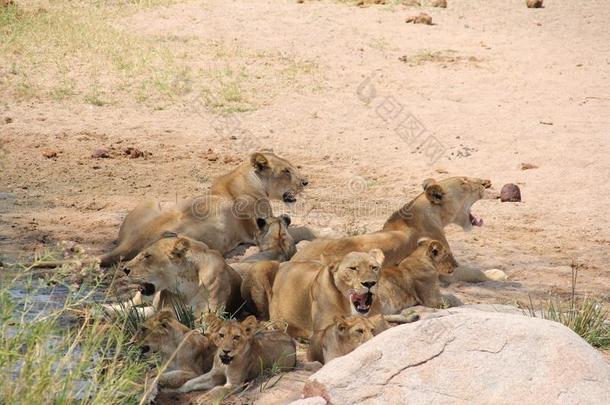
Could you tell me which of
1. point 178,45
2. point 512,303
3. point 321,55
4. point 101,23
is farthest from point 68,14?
point 512,303

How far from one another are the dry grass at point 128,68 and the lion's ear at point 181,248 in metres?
6.12

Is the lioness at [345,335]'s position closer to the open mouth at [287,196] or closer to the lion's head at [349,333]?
the lion's head at [349,333]

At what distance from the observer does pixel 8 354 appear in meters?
5.77

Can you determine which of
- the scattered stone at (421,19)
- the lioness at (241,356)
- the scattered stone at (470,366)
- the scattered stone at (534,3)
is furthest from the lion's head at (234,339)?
the scattered stone at (534,3)

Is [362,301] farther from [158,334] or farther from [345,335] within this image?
[158,334]

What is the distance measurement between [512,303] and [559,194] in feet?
10.9

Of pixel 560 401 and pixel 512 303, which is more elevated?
pixel 560 401

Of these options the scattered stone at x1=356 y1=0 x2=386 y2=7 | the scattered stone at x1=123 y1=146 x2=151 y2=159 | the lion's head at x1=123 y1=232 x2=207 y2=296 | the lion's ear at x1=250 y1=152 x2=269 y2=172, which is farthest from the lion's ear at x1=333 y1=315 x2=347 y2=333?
the scattered stone at x1=356 y1=0 x2=386 y2=7

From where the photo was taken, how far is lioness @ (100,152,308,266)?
10383 millimetres

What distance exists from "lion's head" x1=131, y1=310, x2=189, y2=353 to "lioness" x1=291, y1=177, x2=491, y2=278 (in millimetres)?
1703

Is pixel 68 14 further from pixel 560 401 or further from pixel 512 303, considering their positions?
pixel 560 401

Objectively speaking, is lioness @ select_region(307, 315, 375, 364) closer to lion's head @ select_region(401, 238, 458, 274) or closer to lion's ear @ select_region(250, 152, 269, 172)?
lion's head @ select_region(401, 238, 458, 274)

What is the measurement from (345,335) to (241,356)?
2.15ft

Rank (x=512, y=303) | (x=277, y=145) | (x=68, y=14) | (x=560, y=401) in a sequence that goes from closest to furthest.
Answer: (x=560, y=401) → (x=512, y=303) → (x=277, y=145) → (x=68, y=14)
